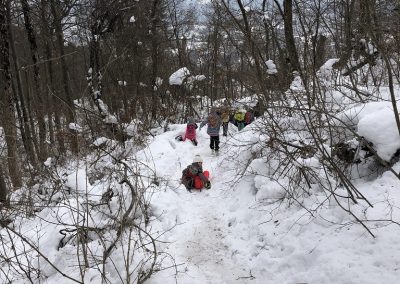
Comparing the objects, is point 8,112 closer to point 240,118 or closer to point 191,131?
point 191,131

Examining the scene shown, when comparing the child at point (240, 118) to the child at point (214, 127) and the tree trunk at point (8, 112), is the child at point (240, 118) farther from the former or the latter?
the tree trunk at point (8, 112)

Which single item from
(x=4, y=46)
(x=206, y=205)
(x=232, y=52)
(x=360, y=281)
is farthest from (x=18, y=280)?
(x=232, y=52)

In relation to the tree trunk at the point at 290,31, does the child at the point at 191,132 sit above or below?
below

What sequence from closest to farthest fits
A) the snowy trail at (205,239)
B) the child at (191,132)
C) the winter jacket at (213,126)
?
the snowy trail at (205,239), the winter jacket at (213,126), the child at (191,132)

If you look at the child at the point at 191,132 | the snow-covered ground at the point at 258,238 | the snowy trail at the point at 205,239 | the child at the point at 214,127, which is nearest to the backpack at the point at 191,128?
the child at the point at 191,132

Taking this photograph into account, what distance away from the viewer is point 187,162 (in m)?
10.1

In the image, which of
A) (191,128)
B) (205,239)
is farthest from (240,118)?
(205,239)

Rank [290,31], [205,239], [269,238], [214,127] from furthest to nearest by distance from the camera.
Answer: [214,127] → [290,31] → [205,239] → [269,238]

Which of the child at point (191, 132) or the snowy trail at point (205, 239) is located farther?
the child at point (191, 132)

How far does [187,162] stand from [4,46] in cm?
533

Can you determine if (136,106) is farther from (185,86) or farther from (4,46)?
(4,46)

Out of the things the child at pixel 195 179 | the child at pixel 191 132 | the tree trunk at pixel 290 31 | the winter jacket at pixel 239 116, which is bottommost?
the child at pixel 195 179

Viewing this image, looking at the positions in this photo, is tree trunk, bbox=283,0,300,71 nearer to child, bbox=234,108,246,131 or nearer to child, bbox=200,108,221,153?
child, bbox=200,108,221,153

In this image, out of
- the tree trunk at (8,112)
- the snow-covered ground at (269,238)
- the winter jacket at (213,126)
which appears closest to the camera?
the snow-covered ground at (269,238)
